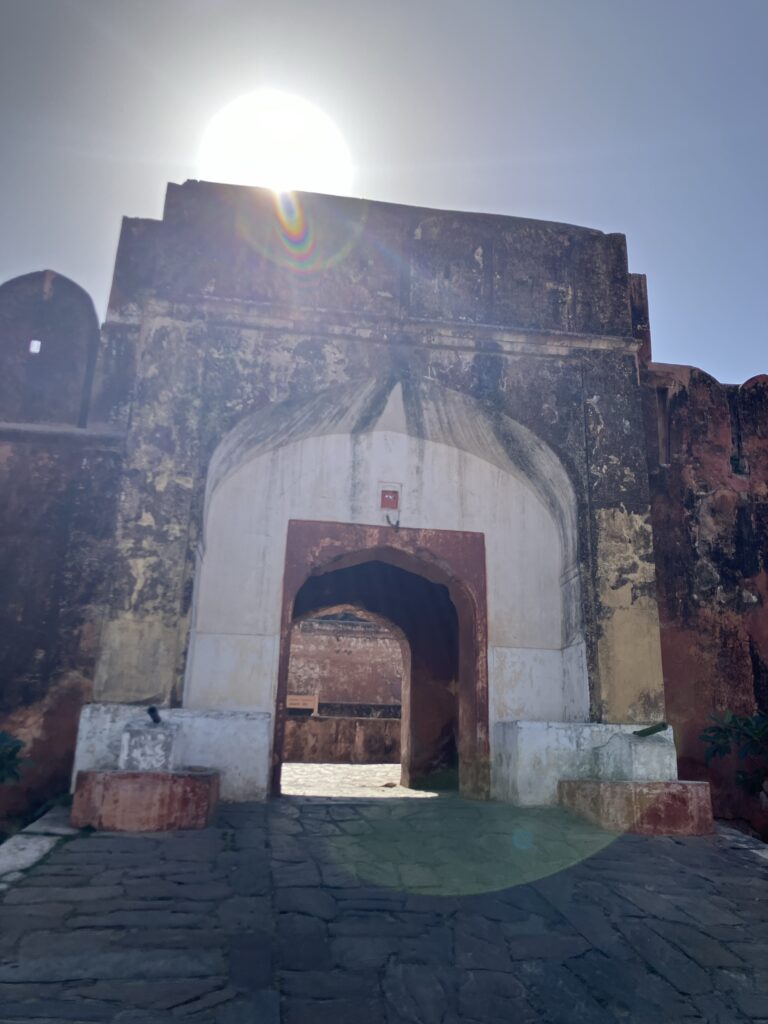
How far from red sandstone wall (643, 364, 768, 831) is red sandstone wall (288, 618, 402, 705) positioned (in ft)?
33.4

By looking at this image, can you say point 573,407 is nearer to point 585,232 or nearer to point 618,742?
point 585,232

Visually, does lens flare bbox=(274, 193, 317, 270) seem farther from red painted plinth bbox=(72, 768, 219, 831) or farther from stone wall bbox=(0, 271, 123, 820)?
red painted plinth bbox=(72, 768, 219, 831)

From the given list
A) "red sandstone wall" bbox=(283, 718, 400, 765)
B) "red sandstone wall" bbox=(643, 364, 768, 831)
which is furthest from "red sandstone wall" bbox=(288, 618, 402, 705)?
"red sandstone wall" bbox=(643, 364, 768, 831)

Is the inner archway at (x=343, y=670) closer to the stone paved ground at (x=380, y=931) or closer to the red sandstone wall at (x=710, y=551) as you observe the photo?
the red sandstone wall at (x=710, y=551)

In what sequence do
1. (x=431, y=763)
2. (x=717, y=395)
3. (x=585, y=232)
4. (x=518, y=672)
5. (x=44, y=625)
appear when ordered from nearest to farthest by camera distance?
(x=44, y=625) < (x=518, y=672) < (x=585, y=232) < (x=717, y=395) < (x=431, y=763)

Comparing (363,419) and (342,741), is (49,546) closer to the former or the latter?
(363,419)

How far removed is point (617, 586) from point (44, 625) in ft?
13.5

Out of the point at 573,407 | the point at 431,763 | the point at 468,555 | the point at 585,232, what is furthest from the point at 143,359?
the point at 431,763

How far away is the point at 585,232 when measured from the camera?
6.93m

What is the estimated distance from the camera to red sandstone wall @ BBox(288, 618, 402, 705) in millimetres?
16688

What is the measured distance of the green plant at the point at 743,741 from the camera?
5.82m

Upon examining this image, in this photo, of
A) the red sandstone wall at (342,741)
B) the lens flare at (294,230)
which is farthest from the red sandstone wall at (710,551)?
the red sandstone wall at (342,741)

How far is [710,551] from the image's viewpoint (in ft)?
23.6

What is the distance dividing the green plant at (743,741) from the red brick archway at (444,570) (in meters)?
1.70
